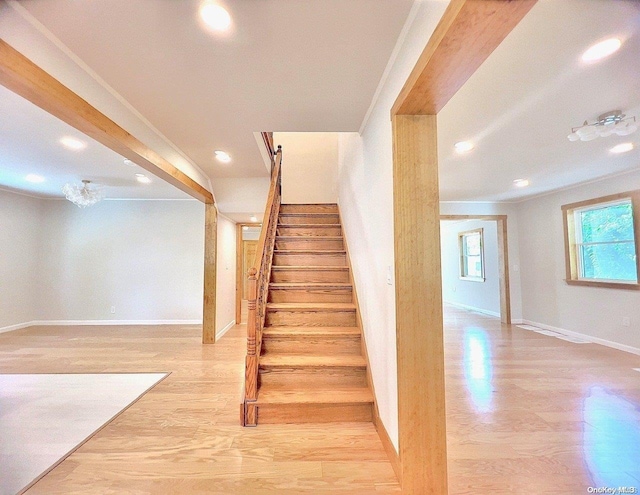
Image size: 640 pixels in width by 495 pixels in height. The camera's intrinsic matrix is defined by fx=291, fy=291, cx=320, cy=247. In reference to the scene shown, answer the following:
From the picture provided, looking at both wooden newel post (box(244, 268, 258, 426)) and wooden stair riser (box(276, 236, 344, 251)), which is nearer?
wooden newel post (box(244, 268, 258, 426))

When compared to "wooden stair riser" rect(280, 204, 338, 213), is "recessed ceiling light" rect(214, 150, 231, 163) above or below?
above

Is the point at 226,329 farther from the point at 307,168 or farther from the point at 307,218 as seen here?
the point at 307,168

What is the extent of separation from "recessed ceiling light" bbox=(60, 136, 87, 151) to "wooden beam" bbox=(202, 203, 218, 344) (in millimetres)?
1749

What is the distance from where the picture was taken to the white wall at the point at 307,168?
5.16 meters

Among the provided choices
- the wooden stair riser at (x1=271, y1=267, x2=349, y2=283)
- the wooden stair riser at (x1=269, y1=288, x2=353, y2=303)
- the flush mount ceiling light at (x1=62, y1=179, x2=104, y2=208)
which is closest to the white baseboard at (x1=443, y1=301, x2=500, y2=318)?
the wooden stair riser at (x1=271, y1=267, x2=349, y2=283)

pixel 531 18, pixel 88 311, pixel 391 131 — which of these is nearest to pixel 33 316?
pixel 88 311

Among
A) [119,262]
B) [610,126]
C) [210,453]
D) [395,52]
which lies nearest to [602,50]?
[610,126]

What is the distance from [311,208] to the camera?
462 cm

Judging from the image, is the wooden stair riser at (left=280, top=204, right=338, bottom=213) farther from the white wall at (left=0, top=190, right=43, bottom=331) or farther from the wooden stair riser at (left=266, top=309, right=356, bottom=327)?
the white wall at (left=0, top=190, right=43, bottom=331)

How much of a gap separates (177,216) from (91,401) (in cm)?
377

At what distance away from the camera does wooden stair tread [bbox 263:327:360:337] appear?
267cm

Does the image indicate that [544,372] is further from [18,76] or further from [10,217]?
[10,217]

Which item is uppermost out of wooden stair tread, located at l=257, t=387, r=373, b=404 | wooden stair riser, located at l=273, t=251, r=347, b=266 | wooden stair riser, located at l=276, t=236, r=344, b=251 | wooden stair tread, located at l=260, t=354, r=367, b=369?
wooden stair riser, located at l=276, t=236, r=344, b=251

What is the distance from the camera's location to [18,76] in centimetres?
146
